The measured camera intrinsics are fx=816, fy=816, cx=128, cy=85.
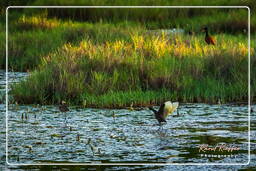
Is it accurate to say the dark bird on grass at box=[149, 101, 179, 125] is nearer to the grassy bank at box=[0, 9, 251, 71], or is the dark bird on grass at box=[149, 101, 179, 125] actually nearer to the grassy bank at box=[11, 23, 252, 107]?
the grassy bank at box=[11, 23, 252, 107]

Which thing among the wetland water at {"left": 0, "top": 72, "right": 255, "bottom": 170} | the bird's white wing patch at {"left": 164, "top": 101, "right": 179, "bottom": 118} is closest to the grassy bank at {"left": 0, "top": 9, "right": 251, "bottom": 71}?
the wetland water at {"left": 0, "top": 72, "right": 255, "bottom": 170}

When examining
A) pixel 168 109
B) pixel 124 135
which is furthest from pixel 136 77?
pixel 124 135

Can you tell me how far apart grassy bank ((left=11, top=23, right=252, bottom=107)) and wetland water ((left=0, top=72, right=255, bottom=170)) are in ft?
1.35

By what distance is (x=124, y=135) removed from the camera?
8.94 meters

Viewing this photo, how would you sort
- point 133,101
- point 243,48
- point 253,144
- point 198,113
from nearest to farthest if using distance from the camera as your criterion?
point 253,144 < point 198,113 < point 133,101 < point 243,48

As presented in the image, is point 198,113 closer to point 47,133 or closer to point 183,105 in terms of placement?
point 183,105

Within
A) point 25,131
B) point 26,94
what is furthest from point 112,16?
point 25,131

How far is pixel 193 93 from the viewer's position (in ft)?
37.5

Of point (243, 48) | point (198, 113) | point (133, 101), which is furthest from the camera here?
point (243, 48)

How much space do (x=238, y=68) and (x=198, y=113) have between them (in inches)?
90.7

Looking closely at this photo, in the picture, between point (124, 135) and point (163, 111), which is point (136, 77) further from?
point (124, 135)

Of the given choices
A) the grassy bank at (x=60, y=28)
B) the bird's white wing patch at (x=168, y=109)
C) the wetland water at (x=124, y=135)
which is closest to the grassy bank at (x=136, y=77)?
the wetland water at (x=124, y=135)

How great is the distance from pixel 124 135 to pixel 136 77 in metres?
2.96

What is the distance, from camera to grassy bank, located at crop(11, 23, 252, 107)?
11.3 meters
